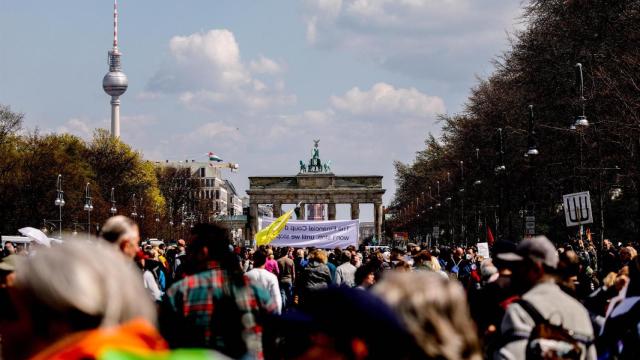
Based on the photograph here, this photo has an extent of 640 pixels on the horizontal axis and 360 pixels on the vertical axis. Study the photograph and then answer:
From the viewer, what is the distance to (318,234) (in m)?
41.5

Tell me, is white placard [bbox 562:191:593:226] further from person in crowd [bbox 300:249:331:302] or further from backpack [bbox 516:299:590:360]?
backpack [bbox 516:299:590:360]

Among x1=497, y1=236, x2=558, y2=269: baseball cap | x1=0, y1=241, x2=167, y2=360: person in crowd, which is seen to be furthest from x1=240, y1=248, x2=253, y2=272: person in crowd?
x1=0, y1=241, x2=167, y2=360: person in crowd

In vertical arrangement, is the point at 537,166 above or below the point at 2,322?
above

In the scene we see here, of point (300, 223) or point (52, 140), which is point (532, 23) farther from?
point (52, 140)

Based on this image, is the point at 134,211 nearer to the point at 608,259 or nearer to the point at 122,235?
the point at 608,259

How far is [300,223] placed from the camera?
135 ft

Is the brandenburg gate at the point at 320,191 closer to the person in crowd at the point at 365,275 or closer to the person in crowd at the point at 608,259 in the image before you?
the person in crowd at the point at 608,259

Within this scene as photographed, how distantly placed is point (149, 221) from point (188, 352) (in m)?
109

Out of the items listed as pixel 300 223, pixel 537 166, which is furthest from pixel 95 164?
pixel 300 223

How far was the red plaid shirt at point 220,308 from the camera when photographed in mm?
7172

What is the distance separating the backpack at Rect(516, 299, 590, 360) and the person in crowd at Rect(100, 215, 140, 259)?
2179 mm

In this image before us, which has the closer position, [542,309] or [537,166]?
[542,309]

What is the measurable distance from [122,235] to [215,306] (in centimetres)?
79

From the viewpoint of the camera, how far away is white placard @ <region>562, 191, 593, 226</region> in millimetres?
29812
